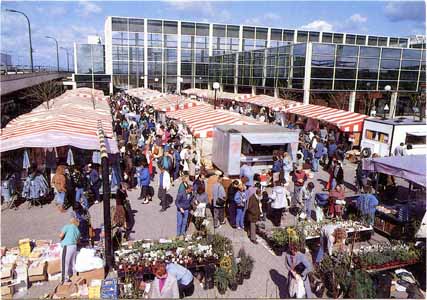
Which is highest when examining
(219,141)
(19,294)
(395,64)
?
(395,64)

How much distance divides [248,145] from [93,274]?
748 cm

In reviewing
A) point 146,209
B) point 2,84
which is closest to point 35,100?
point 2,84

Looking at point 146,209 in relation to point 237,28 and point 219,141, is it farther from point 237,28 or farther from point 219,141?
point 237,28

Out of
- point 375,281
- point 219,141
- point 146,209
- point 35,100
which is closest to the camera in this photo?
point 375,281

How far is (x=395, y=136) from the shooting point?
1418 centimetres

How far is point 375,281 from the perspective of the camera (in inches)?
223

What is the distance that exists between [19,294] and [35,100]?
84.7ft

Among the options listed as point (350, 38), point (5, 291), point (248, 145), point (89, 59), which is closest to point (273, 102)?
A: point (248, 145)

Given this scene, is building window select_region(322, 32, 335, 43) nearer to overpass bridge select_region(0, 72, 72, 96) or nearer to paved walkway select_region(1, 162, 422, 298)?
overpass bridge select_region(0, 72, 72, 96)

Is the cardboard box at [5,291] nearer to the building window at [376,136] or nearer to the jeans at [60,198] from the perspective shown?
the jeans at [60,198]

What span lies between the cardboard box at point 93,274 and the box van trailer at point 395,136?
12.0 metres

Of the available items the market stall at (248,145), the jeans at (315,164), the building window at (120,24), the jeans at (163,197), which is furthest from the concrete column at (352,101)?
the building window at (120,24)

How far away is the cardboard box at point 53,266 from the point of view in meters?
6.30

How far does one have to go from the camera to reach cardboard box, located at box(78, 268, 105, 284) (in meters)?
6.18
